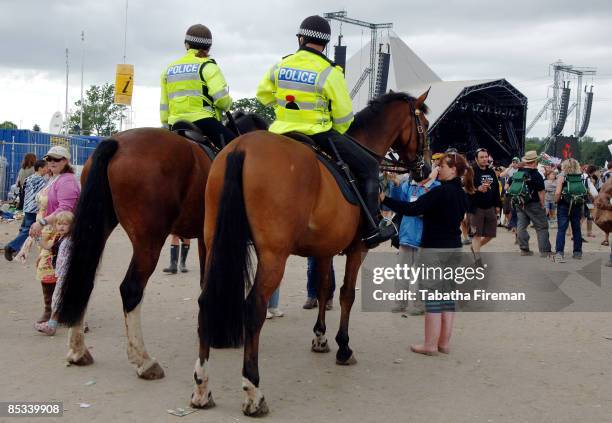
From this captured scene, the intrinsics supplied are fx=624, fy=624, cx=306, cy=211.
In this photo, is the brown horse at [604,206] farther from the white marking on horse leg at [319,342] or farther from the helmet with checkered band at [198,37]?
the helmet with checkered band at [198,37]

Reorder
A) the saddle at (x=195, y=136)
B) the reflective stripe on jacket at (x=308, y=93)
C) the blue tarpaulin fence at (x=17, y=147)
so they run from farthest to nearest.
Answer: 1. the blue tarpaulin fence at (x=17, y=147)
2. the saddle at (x=195, y=136)
3. the reflective stripe on jacket at (x=308, y=93)

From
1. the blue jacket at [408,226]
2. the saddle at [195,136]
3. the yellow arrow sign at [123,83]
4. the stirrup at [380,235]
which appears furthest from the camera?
the yellow arrow sign at [123,83]

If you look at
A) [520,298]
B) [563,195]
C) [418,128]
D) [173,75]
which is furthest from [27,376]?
[563,195]

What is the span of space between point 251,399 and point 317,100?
251 centimetres

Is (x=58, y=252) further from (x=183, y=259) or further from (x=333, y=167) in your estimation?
(x=183, y=259)

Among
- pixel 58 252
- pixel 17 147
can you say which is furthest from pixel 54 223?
pixel 17 147

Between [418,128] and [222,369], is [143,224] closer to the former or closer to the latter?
[222,369]

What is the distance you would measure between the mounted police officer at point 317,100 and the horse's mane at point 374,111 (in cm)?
67

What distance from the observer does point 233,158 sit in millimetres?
4504

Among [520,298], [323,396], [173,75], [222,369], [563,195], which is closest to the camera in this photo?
[323,396]

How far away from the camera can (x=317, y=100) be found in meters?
5.36

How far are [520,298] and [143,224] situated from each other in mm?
6096

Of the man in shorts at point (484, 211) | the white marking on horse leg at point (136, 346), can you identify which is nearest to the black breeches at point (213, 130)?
the white marking on horse leg at point (136, 346)

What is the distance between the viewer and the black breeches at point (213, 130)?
620 cm
